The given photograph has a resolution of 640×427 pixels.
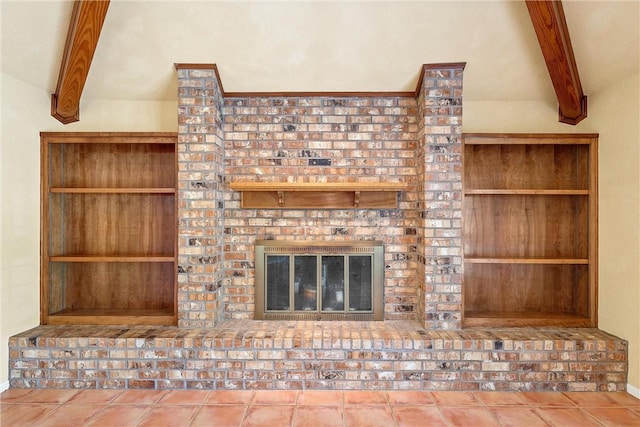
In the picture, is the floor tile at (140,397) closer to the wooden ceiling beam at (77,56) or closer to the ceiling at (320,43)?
the wooden ceiling beam at (77,56)

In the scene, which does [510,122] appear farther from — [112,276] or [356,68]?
[112,276]

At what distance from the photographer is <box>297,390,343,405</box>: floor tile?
7.70 feet

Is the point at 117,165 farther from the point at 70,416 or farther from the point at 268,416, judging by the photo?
the point at 268,416

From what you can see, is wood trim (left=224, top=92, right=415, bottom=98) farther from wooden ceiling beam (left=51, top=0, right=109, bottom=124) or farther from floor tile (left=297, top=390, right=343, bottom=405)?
floor tile (left=297, top=390, right=343, bottom=405)

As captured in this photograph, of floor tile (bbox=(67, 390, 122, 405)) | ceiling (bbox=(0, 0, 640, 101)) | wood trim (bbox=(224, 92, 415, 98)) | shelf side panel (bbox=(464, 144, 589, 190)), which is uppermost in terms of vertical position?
ceiling (bbox=(0, 0, 640, 101))

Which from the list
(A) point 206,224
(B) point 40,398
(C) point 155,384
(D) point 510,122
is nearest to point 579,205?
(D) point 510,122

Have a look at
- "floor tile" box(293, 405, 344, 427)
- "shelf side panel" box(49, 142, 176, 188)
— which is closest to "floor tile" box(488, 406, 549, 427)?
"floor tile" box(293, 405, 344, 427)

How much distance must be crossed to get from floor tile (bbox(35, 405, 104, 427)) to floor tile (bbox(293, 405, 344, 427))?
1.28 metres

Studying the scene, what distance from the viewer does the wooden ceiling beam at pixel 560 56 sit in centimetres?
223

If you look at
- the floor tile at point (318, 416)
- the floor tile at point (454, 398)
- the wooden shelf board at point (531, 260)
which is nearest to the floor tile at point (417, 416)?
the floor tile at point (454, 398)

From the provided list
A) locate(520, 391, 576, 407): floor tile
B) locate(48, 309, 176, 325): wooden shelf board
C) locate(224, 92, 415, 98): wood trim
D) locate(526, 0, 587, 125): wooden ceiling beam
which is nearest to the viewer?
locate(526, 0, 587, 125): wooden ceiling beam

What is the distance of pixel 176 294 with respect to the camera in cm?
276

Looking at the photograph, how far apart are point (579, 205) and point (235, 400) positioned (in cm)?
309

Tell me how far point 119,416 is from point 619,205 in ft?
12.1
